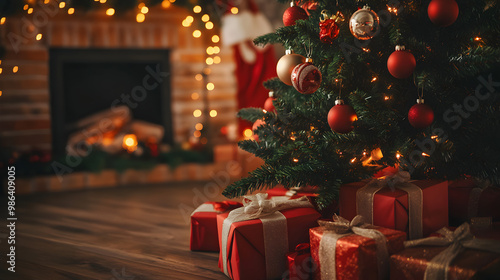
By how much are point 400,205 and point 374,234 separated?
0.47 feet

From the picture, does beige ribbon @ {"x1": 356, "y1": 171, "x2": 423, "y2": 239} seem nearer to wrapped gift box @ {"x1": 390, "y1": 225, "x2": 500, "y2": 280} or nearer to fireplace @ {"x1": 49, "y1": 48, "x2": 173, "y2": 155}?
wrapped gift box @ {"x1": 390, "y1": 225, "x2": 500, "y2": 280}

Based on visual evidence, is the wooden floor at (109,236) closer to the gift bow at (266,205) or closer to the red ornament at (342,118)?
the gift bow at (266,205)

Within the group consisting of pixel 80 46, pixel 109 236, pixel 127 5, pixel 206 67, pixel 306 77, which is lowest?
pixel 109 236

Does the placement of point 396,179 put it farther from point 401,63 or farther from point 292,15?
point 292,15

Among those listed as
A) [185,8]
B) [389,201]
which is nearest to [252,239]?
[389,201]

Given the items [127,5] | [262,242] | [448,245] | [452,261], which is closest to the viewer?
[452,261]

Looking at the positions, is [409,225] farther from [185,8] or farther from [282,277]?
[185,8]

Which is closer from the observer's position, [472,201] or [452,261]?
[452,261]

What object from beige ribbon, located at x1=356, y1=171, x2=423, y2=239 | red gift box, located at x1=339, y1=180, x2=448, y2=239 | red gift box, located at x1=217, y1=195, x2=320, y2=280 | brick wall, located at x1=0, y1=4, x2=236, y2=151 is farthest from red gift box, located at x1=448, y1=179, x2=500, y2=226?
brick wall, located at x1=0, y1=4, x2=236, y2=151

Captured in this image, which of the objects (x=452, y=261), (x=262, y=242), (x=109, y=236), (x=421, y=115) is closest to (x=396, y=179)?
(x=421, y=115)

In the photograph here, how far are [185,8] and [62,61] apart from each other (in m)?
0.98

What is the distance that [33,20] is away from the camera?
3223mm

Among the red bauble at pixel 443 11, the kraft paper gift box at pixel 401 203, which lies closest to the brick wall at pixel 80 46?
the kraft paper gift box at pixel 401 203

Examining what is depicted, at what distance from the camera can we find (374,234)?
127cm
